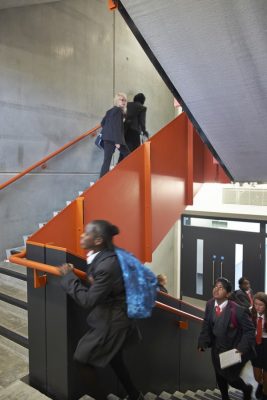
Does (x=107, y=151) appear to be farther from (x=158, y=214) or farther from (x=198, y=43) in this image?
(x=198, y=43)

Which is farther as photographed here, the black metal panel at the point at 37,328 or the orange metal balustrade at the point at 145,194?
the orange metal balustrade at the point at 145,194

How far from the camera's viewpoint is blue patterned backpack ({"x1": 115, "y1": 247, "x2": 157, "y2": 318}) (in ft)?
6.38

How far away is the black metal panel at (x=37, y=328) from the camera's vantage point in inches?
95.7

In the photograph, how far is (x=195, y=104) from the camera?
2.71 m

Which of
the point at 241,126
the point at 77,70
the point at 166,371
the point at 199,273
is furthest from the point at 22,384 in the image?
the point at 199,273

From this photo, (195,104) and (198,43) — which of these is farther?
(195,104)

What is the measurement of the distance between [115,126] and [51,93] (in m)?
2.21

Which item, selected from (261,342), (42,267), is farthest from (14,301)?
(261,342)

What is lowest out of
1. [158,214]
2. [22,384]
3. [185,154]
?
[22,384]

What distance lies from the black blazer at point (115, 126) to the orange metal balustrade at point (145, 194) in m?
0.58

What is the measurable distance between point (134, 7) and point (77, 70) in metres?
4.42

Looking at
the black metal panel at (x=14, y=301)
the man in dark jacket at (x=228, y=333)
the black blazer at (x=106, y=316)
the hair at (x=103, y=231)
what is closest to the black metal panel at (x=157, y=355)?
the man in dark jacket at (x=228, y=333)

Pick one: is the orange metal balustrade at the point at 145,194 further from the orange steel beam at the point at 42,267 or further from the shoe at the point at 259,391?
the shoe at the point at 259,391

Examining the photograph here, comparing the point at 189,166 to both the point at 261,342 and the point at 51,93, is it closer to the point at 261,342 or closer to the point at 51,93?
the point at 261,342
